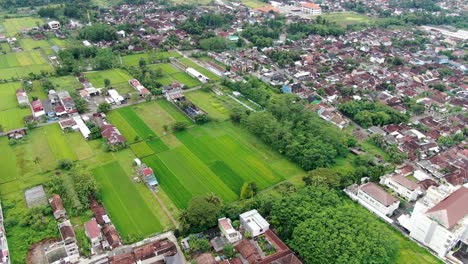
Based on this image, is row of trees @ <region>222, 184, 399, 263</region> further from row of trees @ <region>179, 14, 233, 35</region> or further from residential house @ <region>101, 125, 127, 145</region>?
row of trees @ <region>179, 14, 233, 35</region>

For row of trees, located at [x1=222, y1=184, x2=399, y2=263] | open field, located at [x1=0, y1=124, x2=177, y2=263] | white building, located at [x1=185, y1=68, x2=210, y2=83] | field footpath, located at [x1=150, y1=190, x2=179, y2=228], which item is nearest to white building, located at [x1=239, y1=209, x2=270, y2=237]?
row of trees, located at [x1=222, y1=184, x2=399, y2=263]

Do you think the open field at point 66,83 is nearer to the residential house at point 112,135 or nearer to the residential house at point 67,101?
the residential house at point 67,101

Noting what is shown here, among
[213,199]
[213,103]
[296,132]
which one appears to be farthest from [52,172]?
[296,132]

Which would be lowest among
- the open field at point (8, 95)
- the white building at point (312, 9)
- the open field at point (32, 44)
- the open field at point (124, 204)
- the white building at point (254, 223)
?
the open field at point (124, 204)

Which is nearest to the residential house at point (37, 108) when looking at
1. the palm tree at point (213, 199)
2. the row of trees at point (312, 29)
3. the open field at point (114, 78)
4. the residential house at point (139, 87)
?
the open field at point (114, 78)

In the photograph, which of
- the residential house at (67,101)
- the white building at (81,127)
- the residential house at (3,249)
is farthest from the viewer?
the residential house at (67,101)
